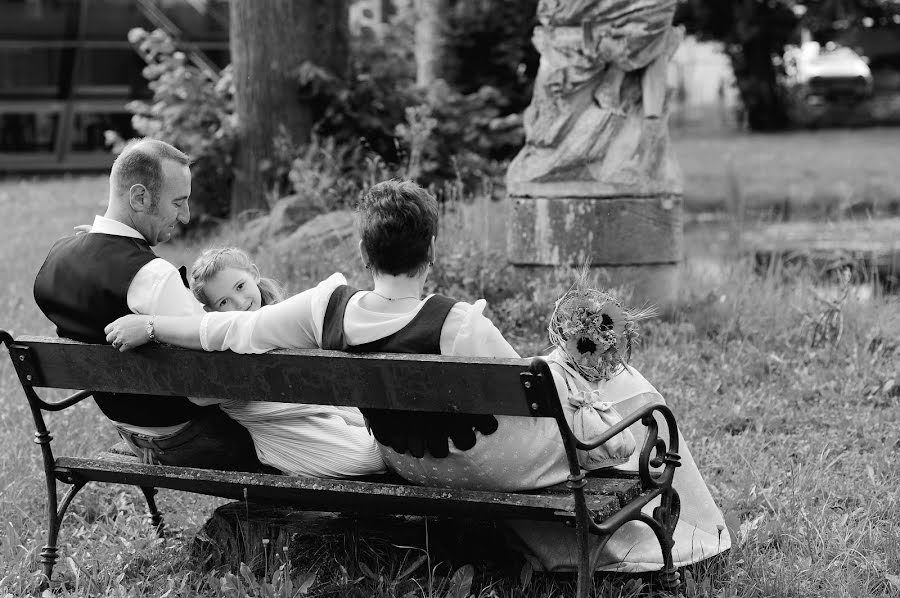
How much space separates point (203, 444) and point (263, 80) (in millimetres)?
6570

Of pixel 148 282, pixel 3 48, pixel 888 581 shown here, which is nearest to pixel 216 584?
pixel 148 282

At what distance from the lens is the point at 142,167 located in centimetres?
362

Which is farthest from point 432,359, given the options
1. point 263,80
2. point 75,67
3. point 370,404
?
point 75,67

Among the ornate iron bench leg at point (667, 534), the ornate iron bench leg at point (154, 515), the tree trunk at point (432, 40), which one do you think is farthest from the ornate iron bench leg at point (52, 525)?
the tree trunk at point (432, 40)

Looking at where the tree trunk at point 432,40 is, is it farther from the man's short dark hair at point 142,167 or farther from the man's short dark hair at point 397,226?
the man's short dark hair at point 397,226

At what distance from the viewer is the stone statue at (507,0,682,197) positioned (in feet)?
22.9

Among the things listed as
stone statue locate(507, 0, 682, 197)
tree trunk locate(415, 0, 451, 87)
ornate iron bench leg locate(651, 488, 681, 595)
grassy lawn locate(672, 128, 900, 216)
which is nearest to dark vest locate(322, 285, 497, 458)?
ornate iron bench leg locate(651, 488, 681, 595)

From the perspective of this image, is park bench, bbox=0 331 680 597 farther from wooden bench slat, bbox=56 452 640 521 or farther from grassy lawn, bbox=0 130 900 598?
grassy lawn, bbox=0 130 900 598

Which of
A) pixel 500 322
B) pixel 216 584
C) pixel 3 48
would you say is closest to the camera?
pixel 216 584

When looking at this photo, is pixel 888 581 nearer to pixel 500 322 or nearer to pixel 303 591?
pixel 303 591

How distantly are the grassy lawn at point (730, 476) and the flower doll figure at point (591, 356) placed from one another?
45cm

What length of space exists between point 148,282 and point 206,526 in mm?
1058

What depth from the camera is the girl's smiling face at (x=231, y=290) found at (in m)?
3.87

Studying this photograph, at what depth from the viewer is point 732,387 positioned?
5957 millimetres
